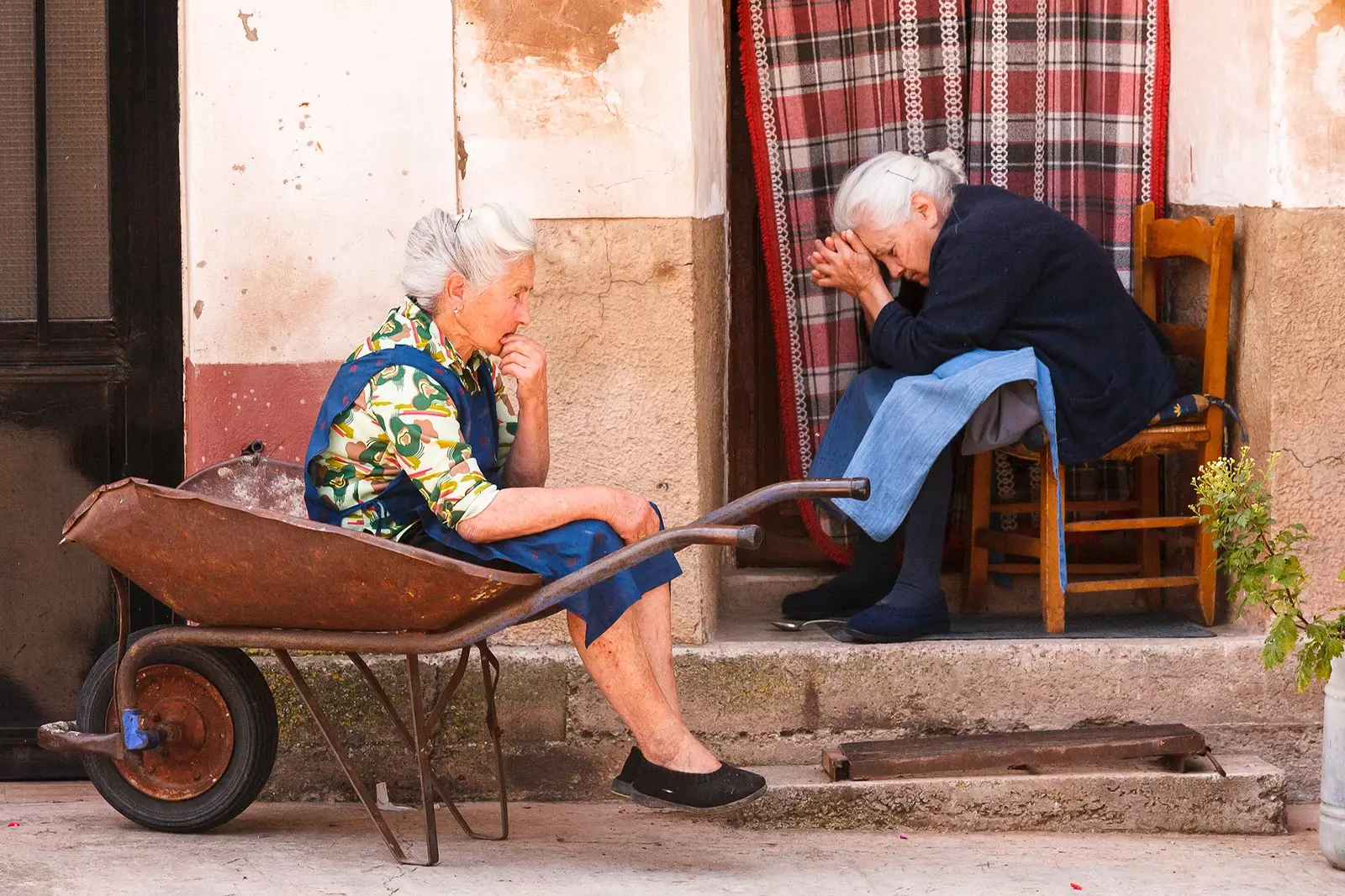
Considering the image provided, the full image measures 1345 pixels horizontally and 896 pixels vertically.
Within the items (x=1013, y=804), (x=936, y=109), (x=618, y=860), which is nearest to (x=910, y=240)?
(x=936, y=109)

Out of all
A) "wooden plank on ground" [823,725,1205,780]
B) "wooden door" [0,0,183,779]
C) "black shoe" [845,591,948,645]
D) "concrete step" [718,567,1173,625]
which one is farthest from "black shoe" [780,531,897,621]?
"wooden door" [0,0,183,779]

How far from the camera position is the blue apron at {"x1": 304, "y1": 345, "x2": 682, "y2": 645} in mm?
3215

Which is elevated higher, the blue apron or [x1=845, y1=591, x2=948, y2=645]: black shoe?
the blue apron

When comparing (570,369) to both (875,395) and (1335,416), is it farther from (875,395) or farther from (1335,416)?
(1335,416)

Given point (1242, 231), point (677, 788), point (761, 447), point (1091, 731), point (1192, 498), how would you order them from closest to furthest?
point (677, 788)
point (1091, 731)
point (1242, 231)
point (1192, 498)
point (761, 447)

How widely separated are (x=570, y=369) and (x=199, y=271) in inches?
38.5

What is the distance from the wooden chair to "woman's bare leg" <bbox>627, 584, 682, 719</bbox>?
1277 millimetres

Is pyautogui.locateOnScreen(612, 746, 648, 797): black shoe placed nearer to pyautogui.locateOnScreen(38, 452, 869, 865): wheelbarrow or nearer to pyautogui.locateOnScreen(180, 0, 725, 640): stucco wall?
pyautogui.locateOnScreen(38, 452, 869, 865): wheelbarrow

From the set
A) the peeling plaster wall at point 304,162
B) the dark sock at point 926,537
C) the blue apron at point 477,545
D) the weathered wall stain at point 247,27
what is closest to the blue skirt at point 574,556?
the blue apron at point 477,545

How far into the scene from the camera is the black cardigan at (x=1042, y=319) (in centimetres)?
414

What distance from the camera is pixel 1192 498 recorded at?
15.0 feet

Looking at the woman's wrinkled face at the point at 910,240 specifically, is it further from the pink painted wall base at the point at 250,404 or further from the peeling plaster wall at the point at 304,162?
the pink painted wall base at the point at 250,404

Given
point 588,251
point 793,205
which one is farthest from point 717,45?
point 588,251

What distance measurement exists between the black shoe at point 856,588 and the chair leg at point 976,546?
0.22 meters
